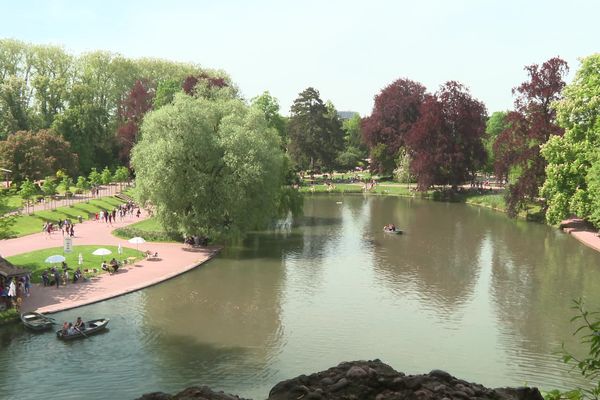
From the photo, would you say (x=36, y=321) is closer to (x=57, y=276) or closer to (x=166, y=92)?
(x=57, y=276)

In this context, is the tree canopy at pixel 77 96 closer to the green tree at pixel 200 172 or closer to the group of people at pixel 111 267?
the green tree at pixel 200 172

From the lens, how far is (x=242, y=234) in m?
45.9

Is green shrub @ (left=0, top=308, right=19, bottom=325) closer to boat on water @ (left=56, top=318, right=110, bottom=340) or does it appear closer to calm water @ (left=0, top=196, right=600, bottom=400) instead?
calm water @ (left=0, top=196, right=600, bottom=400)

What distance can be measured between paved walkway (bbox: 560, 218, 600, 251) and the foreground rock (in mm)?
46686

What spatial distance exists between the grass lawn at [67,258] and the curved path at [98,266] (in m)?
1.17

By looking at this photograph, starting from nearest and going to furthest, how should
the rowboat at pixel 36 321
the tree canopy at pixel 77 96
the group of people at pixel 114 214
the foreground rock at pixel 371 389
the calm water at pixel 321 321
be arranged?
the foreground rock at pixel 371 389 < the calm water at pixel 321 321 < the rowboat at pixel 36 321 < the group of people at pixel 114 214 < the tree canopy at pixel 77 96

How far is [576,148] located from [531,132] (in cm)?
1030

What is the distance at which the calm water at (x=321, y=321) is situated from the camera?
2266 cm

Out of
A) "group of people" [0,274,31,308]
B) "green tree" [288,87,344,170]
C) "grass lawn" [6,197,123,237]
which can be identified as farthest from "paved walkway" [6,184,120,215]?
"green tree" [288,87,344,170]

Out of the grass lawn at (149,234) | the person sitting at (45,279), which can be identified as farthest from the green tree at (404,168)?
the person sitting at (45,279)

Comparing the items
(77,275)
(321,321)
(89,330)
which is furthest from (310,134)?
(89,330)

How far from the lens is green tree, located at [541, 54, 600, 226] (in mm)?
54188

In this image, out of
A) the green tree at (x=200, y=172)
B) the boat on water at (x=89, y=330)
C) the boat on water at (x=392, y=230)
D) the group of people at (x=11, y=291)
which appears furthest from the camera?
the boat on water at (x=392, y=230)

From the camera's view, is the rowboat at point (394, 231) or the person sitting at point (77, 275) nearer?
the person sitting at point (77, 275)
